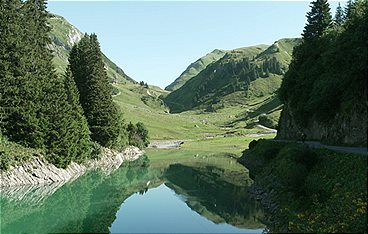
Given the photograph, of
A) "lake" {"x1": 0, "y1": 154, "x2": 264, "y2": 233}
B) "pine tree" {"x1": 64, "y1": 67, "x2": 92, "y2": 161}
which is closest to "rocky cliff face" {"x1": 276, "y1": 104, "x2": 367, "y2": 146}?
"lake" {"x1": 0, "y1": 154, "x2": 264, "y2": 233}

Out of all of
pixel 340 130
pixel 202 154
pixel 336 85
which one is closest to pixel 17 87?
pixel 336 85

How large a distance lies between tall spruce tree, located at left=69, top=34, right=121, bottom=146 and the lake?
14.4 meters

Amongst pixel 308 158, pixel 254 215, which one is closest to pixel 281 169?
pixel 308 158

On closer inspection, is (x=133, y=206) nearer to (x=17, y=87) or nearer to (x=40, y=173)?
(x=40, y=173)

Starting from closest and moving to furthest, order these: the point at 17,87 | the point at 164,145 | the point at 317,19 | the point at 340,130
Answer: the point at 340,130 < the point at 17,87 < the point at 317,19 < the point at 164,145

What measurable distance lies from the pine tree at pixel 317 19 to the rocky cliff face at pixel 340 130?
16814 millimetres

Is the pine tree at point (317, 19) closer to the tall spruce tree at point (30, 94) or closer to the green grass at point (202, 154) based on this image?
the green grass at point (202, 154)

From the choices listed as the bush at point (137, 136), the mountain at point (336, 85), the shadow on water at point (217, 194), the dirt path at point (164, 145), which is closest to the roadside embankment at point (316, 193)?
the shadow on water at point (217, 194)

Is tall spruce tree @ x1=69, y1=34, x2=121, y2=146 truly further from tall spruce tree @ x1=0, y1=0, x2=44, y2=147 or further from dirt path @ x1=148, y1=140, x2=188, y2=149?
dirt path @ x1=148, y1=140, x2=188, y2=149

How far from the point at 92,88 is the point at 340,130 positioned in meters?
53.3

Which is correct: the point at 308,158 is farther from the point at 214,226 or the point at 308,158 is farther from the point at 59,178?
the point at 59,178

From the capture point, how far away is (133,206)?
45625 mm

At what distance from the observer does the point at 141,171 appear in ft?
259

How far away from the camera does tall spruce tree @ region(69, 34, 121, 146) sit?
260 feet
